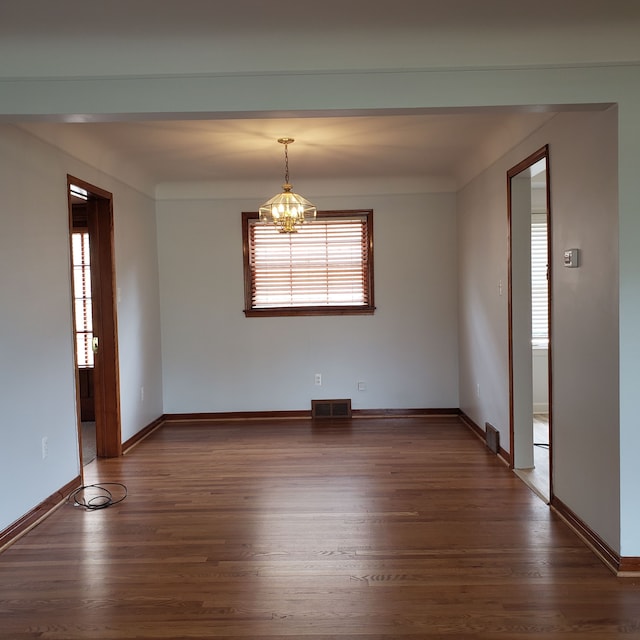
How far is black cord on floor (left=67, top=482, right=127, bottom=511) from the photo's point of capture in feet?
12.6

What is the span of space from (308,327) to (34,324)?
320cm

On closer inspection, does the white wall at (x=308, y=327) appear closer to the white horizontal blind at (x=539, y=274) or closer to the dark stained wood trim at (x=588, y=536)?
the white horizontal blind at (x=539, y=274)

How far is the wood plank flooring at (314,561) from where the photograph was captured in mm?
2420

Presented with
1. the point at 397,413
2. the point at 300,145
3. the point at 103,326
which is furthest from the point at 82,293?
the point at 397,413

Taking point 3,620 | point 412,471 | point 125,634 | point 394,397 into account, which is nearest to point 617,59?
point 412,471

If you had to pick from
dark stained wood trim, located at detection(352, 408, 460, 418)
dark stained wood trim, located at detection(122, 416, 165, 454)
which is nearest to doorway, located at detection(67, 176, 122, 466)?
dark stained wood trim, located at detection(122, 416, 165, 454)

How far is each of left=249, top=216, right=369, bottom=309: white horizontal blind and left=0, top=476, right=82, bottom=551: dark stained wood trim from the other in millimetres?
2909

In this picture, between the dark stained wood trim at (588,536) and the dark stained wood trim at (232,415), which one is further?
the dark stained wood trim at (232,415)

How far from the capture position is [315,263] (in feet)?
20.9

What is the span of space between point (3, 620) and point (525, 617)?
2.21m

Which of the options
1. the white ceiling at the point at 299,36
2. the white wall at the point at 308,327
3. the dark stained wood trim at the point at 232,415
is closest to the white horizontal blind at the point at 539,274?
the white wall at the point at 308,327

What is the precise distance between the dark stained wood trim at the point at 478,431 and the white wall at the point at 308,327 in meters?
0.32

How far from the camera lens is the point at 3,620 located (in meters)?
2.49

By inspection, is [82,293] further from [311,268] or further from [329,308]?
[329,308]
